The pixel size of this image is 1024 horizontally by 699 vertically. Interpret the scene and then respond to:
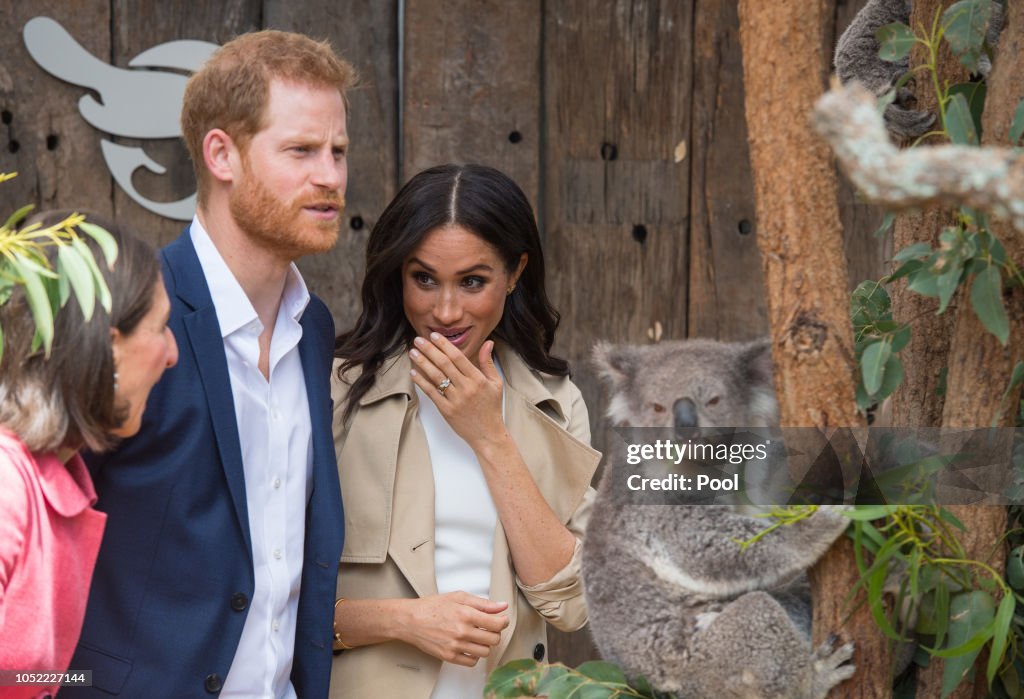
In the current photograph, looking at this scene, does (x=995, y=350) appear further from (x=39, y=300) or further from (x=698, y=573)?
(x=39, y=300)

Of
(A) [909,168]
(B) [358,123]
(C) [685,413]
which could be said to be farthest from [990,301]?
(B) [358,123]

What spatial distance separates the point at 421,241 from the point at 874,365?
3.33 ft

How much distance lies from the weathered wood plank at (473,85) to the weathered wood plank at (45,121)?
2.84ft

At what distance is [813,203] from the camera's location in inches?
60.9

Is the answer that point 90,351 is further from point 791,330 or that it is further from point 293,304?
point 791,330

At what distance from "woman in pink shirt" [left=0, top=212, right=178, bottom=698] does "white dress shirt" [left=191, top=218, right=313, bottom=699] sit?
0.35 metres

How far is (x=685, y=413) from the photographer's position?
1.99 meters

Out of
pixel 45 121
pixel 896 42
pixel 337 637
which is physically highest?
pixel 45 121

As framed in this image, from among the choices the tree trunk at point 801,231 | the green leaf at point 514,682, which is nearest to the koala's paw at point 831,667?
the tree trunk at point 801,231

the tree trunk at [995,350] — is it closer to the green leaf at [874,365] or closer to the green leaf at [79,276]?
the green leaf at [874,365]

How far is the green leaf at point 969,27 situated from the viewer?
161 cm

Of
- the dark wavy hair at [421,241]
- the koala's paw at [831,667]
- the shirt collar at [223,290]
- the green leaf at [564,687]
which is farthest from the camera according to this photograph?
the dark wavy hair at [421,241]

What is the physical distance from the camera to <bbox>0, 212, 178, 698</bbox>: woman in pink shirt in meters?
1.45

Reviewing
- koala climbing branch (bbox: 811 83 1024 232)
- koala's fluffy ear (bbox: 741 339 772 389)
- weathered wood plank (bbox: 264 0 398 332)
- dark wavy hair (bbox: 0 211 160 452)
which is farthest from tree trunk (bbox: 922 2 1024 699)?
weathered wood plank (bbox: 264 0 398 332)
